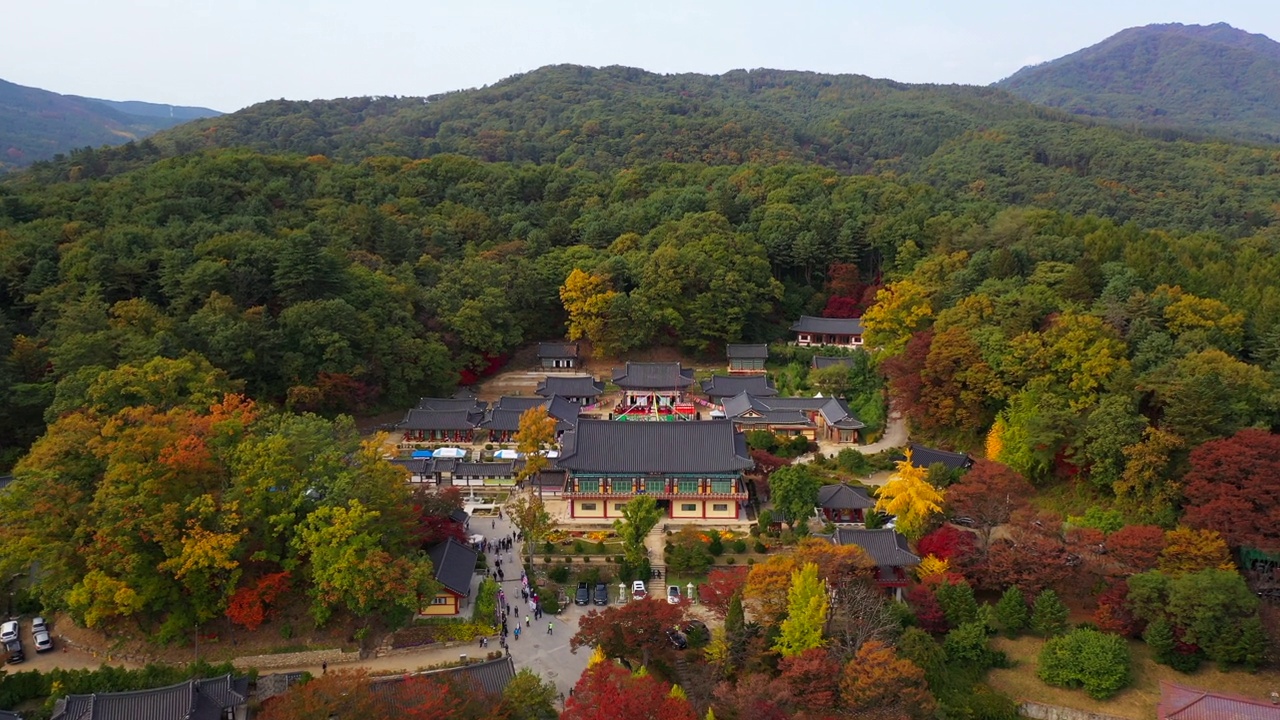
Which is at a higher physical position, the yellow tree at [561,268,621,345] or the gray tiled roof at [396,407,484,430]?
the yellow tree at [561,268,621,345]

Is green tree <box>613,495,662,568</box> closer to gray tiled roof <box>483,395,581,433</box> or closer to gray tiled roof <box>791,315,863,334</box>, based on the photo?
gray tiled roof <box>483,395,581,433</box>

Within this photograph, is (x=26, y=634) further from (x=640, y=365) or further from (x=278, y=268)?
(x=640, y=365)

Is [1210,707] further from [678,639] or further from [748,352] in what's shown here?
[748,352]

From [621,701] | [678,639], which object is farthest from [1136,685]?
[621,701]

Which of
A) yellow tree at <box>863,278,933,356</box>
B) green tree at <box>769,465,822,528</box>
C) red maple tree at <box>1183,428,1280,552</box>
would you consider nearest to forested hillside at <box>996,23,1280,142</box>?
yellow tree at <box>863,278,933,356</box>

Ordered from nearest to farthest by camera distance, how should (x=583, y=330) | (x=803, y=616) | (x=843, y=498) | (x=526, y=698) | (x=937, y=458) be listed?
(x=526, y=698) < (x=803, y=616) < (x=843, y=498) < (x=937, y=458) < (x=583, y=330)
